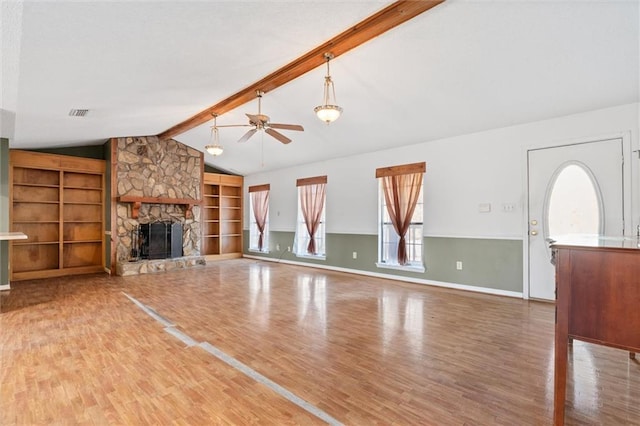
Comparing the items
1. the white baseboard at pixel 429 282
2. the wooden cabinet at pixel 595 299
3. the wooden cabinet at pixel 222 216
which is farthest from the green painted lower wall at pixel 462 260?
the wooden cabinet at pixel 222 216

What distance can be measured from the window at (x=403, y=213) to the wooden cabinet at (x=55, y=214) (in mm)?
6487

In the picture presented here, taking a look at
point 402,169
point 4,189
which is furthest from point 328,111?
point 4,189

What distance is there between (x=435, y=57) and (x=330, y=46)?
1.16m

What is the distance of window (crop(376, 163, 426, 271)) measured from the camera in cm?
571

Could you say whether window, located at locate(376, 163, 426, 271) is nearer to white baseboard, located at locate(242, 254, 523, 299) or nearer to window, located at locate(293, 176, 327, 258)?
white baseboard, located at locate(242, 254, 523, 299)

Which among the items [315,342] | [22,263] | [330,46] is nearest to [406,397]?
[315,342]

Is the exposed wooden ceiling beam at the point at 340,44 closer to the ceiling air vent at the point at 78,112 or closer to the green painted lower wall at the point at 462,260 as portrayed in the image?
the ceiling air vent at the point at 78,112

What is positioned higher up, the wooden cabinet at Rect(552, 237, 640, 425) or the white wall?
the white wall

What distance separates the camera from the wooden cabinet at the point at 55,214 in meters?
6.24

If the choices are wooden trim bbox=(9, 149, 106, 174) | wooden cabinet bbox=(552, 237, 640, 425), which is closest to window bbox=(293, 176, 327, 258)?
wooden trim bbox=(9, 149, 106, 174)

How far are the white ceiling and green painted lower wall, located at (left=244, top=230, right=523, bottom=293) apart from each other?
A: 186 cm

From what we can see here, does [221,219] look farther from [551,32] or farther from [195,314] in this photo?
[551,32]

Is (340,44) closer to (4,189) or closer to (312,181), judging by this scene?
(312,181)

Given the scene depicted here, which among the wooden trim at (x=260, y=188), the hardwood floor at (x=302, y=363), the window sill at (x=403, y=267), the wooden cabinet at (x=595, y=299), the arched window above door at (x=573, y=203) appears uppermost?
the wooden trim at (x=260, y=188)
